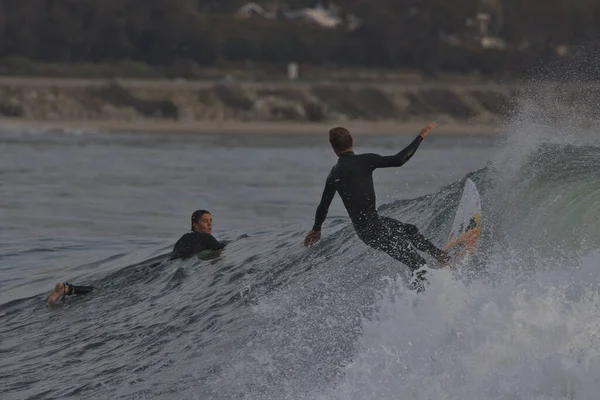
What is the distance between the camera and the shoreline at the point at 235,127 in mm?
62688

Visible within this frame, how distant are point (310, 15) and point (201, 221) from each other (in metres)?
104

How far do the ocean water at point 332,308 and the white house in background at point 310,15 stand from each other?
91.6m

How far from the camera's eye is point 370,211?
33.0 ft

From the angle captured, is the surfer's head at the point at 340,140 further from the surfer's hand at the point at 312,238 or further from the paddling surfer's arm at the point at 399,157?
the surfer's hand at the point at 312,238

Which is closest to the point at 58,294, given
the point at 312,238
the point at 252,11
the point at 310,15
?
the point at 312,238

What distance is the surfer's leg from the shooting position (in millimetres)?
9938

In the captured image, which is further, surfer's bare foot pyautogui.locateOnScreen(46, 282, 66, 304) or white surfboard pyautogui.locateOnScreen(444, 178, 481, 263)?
surfer's bare foot pyautogui.locateOnScreen(46, 282, 66, 304)

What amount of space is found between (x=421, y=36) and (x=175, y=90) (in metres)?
30.1

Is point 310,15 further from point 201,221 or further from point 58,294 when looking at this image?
point 58,294

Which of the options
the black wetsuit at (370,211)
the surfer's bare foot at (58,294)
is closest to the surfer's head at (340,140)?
the black wetsuit at (370,211)

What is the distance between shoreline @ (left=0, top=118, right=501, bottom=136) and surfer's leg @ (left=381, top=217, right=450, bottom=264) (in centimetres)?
5174

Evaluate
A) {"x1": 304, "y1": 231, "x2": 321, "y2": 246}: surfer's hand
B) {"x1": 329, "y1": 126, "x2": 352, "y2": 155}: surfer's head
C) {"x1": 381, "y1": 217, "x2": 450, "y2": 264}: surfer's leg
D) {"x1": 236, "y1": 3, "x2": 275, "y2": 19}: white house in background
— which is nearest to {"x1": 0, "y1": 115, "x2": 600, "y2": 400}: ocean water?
{"x1": 381, "y1": 217, "x2": 450, "y2": 264}: surfer's leg

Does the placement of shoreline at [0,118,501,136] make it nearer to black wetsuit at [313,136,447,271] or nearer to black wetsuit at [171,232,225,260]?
black wetsuit at [171,232,225,260]

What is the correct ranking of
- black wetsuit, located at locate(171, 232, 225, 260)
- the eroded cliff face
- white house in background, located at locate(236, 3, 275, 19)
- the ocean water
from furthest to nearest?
white house in background, located at locate(236, 3, 275, 19), the eroded cliff face, black wetsuit, located at locate(171, 232, 225, 260), the ocean water
